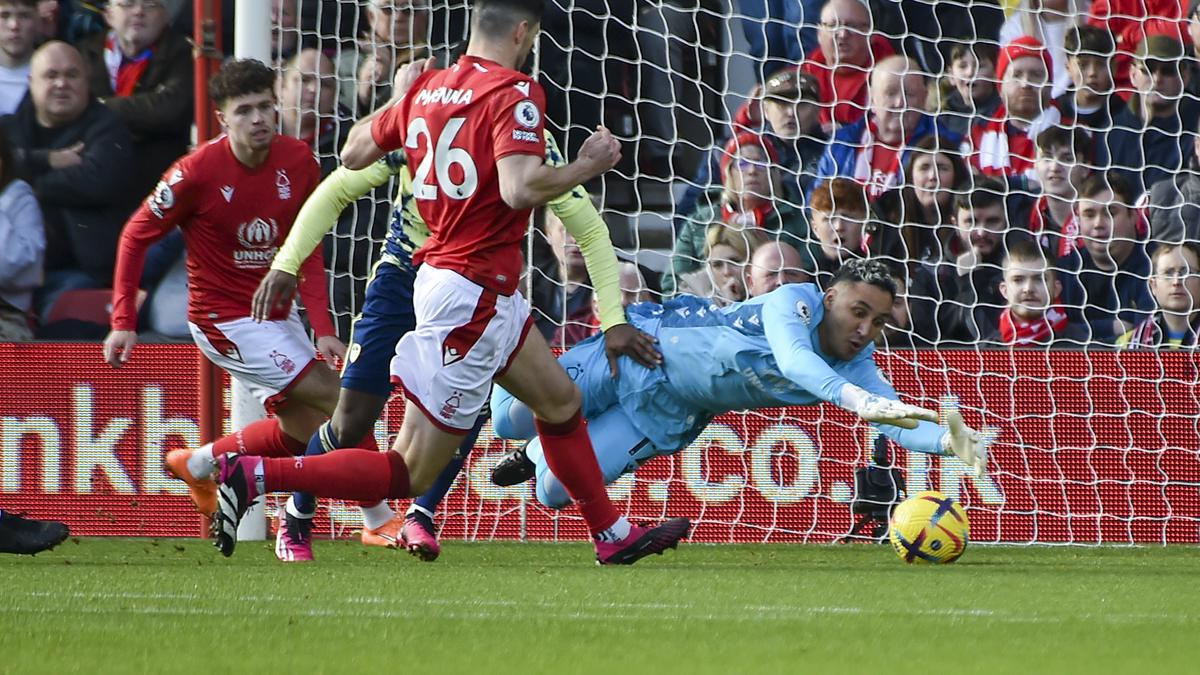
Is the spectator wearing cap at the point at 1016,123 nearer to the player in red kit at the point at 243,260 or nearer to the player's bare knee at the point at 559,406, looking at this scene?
the player in red kit at the point at 243,260

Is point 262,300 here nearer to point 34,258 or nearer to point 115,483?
point 115,483

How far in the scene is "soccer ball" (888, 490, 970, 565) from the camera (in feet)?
19.5

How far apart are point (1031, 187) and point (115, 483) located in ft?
14.6

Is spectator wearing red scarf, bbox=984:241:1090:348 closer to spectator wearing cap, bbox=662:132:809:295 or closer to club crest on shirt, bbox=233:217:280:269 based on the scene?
spectator wearing cap, bbox=662:132:809:295

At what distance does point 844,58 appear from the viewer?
830 centimetres

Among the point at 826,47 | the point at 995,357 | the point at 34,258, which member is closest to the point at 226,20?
the point at 34,258

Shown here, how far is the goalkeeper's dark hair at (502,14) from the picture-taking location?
4.89 m

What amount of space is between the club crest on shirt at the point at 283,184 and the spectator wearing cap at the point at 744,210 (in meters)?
2.19

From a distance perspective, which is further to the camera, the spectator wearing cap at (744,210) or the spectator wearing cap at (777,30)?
the spectator wearing cap at (777,30)

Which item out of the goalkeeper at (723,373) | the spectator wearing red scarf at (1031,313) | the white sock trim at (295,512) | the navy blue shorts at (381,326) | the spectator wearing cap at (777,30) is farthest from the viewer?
the spectator wearing cap at (777,30)

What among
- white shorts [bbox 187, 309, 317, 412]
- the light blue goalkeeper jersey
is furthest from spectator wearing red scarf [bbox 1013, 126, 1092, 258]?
white shorts [bbox 187, 309, 317, 412]

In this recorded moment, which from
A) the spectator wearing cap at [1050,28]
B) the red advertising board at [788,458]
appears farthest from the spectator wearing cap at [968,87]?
→ the red advertising board at [788,458]

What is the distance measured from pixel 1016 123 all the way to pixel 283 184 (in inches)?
146

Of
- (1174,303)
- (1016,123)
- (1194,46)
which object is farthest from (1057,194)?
(1194,46)
